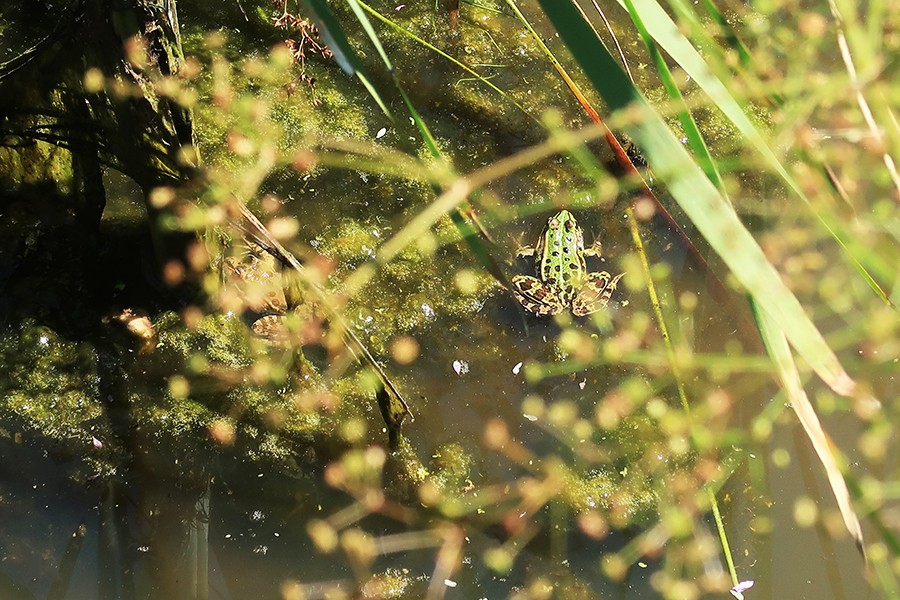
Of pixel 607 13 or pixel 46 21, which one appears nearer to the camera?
pixel 46 21

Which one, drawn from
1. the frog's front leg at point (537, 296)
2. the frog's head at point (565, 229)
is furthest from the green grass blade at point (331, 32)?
the frog's head at point (565, 229)

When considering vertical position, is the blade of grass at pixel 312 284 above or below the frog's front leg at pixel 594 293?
below

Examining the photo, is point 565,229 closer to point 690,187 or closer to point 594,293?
point 594,293

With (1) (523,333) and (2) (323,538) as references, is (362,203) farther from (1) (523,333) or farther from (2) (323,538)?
(2) (323,538)

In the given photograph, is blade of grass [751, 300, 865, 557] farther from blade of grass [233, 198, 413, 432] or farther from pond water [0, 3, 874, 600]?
pond water [0, 3, 874, 600]

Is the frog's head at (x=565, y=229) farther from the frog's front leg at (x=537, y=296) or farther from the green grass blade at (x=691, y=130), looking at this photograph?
the green grass blade at (x=691, y=130)

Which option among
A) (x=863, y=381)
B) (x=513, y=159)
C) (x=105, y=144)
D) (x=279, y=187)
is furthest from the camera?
(x=513, y=159)

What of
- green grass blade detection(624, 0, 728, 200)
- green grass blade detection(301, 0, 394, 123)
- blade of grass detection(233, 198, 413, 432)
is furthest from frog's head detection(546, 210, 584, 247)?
green grass blade detection(301, 0, 394, 123)

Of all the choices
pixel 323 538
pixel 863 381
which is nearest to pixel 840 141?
pixel 863 381
